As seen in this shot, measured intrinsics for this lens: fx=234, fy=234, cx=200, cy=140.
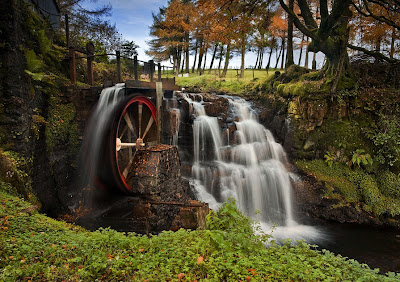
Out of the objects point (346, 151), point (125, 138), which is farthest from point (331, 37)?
point (125, 138)

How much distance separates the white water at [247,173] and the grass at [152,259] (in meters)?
5.05

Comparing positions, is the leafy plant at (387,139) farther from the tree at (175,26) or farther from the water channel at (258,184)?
the tree at (175,26)

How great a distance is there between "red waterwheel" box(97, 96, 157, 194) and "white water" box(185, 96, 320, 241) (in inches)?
90.5

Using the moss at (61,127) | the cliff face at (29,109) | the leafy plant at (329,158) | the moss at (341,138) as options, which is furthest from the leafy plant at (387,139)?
the cliff face at (29,109)

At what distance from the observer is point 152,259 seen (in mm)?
2969

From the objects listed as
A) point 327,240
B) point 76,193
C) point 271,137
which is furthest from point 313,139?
point 76,193

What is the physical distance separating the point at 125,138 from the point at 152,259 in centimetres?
733

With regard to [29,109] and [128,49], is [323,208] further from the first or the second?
[128,49]

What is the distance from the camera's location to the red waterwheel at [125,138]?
7434 millimetres

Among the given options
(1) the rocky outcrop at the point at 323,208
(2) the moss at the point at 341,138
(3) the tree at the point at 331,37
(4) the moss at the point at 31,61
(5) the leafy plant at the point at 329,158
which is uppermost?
(3) the tree at the point at 331,37

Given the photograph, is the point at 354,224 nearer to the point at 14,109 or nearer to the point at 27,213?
the point at 27,213

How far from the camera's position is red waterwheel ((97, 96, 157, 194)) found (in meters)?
7.43

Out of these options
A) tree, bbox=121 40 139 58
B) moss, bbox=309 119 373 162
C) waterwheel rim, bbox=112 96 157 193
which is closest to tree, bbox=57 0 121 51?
tree, bbox=121 40 139 58

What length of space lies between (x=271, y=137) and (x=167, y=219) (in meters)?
7.21
